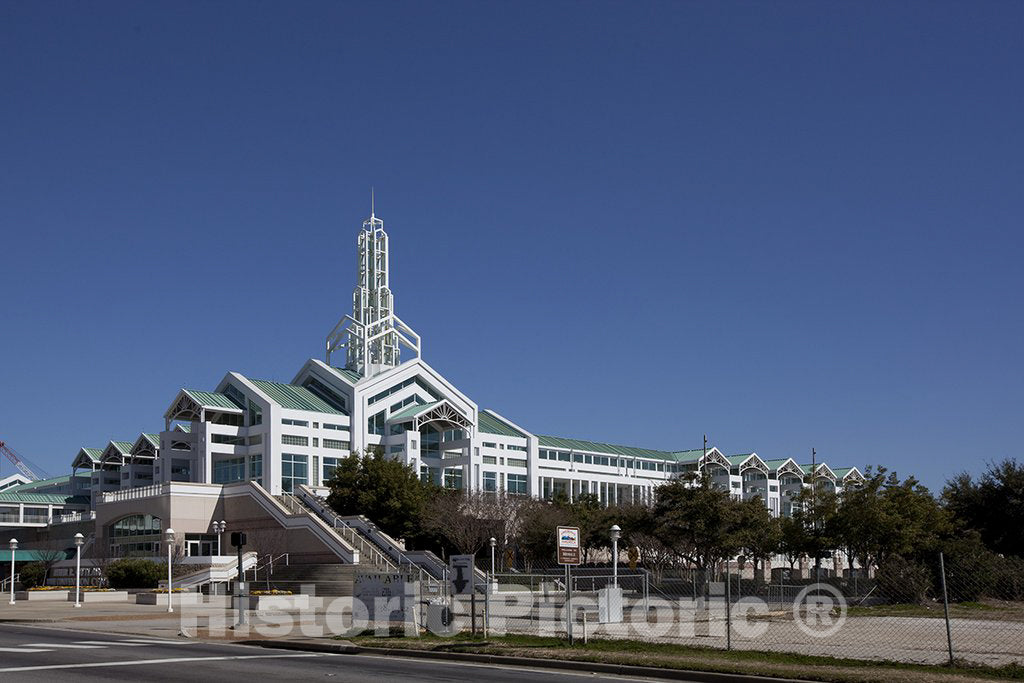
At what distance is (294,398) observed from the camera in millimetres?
80062

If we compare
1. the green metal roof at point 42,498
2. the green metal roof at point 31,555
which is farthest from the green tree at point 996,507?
the green metal roof at point 42,498

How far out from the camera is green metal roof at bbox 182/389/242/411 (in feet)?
253

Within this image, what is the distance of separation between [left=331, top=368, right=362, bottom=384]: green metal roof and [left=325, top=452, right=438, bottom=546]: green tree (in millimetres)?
14783

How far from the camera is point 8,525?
304ft

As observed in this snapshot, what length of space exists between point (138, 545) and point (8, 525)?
90.6ft

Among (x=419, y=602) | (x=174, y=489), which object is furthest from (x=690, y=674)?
(x=174, y=489)

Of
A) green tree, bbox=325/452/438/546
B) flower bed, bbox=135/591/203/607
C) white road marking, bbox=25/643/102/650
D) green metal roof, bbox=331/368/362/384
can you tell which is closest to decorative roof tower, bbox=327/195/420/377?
green metal roof, bbox=331/368/362/384

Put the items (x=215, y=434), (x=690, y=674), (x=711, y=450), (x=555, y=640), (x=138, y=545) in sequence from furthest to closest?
(x=711, y=450) < (x=215, y=434) < (x=138, y=545) < (x=555, y=640) < (x=690, y=674)

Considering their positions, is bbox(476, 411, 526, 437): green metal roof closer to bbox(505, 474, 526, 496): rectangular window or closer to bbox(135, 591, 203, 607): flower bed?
bbox(505, 474, 526, 496): rectangular window

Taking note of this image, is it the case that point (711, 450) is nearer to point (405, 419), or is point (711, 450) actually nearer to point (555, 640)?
point (405, 419)

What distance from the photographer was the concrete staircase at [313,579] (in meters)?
55.6

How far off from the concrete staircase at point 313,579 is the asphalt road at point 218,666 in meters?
29.8

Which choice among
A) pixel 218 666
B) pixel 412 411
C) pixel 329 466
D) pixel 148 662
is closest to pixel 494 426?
pixel 412 411

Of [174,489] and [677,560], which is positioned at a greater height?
[174,489]
